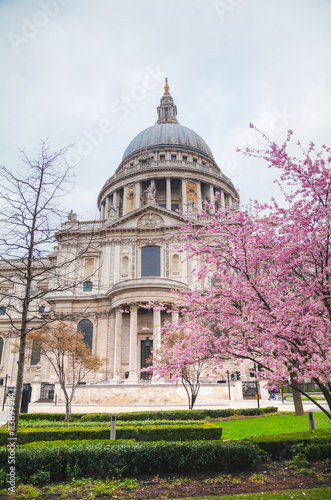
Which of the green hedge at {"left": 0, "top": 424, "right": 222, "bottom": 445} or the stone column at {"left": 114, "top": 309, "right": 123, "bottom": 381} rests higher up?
the stone column at {"left": 114, "top": 309, "right": 123, "bottom": 381}

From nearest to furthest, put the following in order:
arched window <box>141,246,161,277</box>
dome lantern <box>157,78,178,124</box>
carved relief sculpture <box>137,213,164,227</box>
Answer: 1. arched window <box>141,246,161,277</box>
2. carved relief sculpture <box>137,213,164,227</box>
3. dome lantern <box>157,78,178,124</box>

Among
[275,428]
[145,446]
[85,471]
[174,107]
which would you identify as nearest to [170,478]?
[145,446]

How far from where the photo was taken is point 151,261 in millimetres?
51062

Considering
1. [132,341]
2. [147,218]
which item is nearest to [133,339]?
[132,341]

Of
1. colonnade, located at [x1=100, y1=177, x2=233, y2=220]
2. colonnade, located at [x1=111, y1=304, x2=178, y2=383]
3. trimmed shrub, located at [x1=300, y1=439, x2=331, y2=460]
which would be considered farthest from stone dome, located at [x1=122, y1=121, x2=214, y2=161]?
trimmed shrub, located at [x1=300, y1=439, x2=331, y2=460]

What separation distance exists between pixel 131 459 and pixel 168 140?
2793 inches

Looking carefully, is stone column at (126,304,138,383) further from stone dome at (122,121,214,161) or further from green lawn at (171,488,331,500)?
stone dome at (122,121,214,161)

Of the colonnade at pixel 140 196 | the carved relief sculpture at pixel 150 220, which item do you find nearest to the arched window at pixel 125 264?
the carved relief sculpture at pixel 150 220

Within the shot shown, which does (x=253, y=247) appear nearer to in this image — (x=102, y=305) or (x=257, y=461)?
(x=257, y=461)

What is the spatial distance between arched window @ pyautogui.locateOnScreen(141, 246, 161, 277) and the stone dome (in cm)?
3021

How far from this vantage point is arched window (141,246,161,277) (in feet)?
166

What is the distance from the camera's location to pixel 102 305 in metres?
49.4

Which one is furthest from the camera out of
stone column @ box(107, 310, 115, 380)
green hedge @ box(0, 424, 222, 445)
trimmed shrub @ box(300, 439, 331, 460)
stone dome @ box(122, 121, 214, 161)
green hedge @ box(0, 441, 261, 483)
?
stone dome @ box(122, 121, 214, 161)

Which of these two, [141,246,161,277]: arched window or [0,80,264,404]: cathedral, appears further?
[141,246,161,277]: arched window
